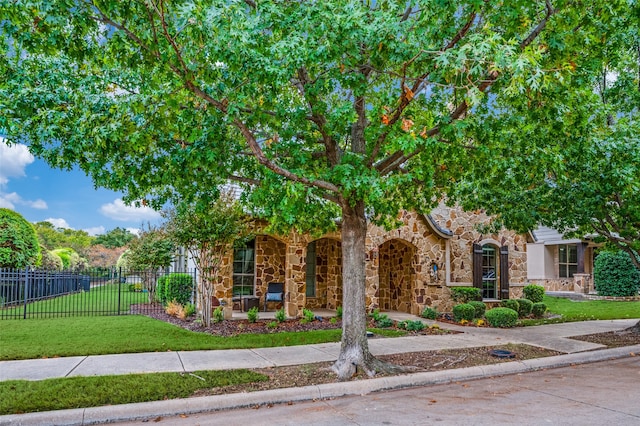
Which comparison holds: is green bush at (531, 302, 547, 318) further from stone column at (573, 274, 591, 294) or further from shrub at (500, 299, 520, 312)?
stone column at (573, 274, 591, 294)

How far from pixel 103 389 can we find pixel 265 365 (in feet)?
8.49

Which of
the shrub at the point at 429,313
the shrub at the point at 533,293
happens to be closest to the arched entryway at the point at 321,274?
the shrub at the point at 429,313

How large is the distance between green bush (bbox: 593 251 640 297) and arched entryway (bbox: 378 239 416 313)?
1117 centimetres

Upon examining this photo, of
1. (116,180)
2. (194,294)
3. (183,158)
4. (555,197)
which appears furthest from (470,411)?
(194,294)

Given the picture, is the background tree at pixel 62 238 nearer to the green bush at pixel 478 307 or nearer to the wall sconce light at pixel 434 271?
the wall sconce light at pixel 434 271

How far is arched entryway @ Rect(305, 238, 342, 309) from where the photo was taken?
15609mm

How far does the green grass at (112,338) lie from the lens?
848cm

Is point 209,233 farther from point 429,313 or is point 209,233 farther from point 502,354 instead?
point 429,313

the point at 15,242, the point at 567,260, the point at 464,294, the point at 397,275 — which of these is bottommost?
the point at 464,294

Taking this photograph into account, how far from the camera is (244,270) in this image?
48.9ft

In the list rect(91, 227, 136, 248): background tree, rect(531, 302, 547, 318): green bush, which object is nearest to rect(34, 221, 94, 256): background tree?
rect(91, 227, 136, 248): background tree

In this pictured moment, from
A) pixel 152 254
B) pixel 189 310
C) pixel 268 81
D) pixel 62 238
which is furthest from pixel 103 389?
pixel 62 238

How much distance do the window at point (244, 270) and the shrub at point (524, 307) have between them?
8.88 metres

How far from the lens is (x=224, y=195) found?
1209 centimetres
